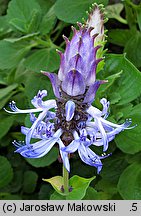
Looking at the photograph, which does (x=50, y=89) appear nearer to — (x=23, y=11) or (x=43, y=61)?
(x=43, y=61)

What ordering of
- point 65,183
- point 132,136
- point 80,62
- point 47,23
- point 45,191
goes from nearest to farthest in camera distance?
point 80,62 → point 65,183 → point 132,136 → point 47,23 → point 45,191

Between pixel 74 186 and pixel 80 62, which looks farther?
pixel 74 186

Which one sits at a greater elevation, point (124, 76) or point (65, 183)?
point (124, 76)

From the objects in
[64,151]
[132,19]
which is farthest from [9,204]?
[132,19]

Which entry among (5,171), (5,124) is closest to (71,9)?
(5,124)

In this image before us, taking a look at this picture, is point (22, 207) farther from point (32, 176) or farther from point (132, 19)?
point (132, 19)
